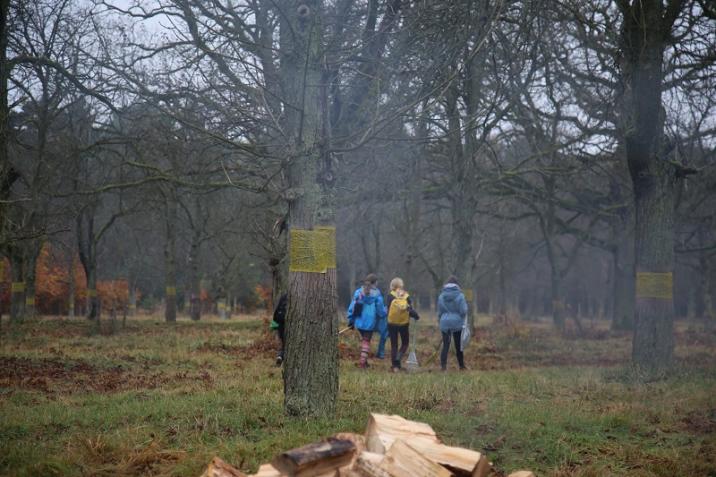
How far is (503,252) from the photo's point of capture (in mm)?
38719

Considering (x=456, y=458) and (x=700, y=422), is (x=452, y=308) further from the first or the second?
(x=456, y=458)

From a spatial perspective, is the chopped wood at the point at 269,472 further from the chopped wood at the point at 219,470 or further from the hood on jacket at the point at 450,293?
the hood on jacket at the point at 450,293

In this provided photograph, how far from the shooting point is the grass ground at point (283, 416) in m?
6.05

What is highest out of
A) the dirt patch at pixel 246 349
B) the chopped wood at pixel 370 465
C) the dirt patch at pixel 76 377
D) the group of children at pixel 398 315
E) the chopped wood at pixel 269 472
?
the group of children at pixel 398 315

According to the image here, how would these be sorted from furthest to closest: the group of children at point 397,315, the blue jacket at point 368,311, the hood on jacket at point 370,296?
the hood on jacket at point 370,296
the blue jacket at point 368,311
the group of children at point 397,315

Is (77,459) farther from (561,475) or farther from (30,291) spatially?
(30,291)

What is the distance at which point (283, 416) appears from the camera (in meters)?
7.43

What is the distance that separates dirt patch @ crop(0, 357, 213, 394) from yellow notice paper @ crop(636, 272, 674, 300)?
750 cm

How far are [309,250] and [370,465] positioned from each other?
343 cm

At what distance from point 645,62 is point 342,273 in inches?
1506

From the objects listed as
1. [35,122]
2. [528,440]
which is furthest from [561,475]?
[35,122]

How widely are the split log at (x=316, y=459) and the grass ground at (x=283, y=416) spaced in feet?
4.45

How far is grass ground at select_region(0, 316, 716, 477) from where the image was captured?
19.8 ft

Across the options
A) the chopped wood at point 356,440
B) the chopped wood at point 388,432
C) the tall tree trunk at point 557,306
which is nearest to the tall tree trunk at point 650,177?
the chopped wood at point 388,432
